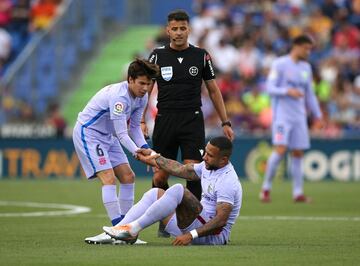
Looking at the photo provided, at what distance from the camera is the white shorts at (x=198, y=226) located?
11.4 m

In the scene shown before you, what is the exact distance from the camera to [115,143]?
41.9ft

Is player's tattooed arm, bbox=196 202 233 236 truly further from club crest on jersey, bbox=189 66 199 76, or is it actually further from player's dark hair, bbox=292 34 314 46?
player's dark hair, bbox=292 34 314 46

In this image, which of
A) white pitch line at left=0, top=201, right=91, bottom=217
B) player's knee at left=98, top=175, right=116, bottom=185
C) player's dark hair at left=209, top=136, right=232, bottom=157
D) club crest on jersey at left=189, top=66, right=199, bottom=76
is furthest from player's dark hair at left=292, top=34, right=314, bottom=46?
player's dark hair at left=209, top=136, right=232, bottom=157

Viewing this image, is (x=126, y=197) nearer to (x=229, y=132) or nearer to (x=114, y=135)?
(x=114, y=135)

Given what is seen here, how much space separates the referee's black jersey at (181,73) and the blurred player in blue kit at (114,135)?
4.06 feet

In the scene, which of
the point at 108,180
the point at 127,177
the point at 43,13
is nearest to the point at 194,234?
the point at 108,180

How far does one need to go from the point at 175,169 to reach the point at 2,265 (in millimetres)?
2716

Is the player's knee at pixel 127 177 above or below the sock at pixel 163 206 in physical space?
above

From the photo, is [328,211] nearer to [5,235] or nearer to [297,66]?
[297,66]

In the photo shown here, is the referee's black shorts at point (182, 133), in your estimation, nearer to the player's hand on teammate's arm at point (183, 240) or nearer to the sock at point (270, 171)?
the player's hand on teammate's arm at point (183, 240)

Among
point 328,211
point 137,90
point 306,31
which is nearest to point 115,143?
point 137,90

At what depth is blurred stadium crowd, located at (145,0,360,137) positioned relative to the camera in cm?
2789

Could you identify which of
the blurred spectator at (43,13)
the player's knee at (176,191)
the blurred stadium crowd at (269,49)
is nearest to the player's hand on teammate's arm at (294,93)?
the blurred stadium crowd at (269,49)

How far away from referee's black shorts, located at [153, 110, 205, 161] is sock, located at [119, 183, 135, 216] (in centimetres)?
116
